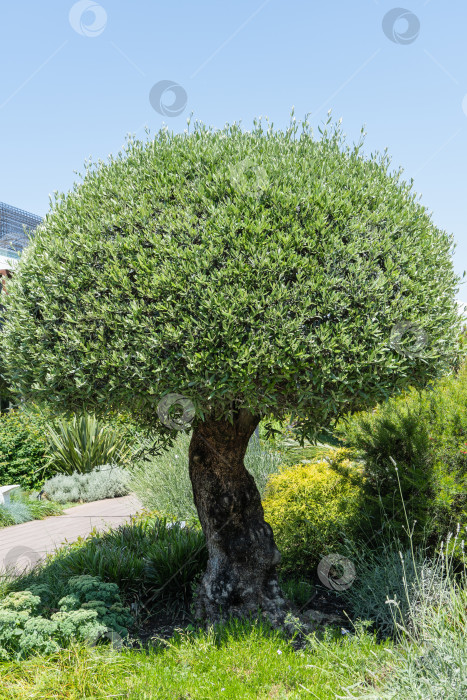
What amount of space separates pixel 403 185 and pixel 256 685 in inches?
145

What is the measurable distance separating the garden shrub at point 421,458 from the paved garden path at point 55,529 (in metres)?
3.85

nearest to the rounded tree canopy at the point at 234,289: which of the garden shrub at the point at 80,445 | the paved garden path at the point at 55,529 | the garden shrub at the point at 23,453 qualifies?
the paved garden path at the point at 55,529

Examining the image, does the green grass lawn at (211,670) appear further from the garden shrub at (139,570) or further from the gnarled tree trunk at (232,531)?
the garden shrub at (139,570)

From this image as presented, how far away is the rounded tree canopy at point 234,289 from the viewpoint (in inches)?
131

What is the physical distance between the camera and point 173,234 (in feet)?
11.5

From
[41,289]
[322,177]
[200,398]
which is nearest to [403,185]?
[322,177]

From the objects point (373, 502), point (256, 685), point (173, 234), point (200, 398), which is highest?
point (173, 234)

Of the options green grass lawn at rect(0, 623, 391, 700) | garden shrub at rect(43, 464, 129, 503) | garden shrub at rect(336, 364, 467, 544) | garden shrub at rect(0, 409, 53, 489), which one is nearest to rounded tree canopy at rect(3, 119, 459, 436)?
garden shrub at rect(336, 364, 467, 544)

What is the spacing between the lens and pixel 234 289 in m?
3.32

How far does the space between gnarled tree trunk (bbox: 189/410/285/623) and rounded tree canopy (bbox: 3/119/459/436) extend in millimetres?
857

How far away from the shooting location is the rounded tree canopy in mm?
3320

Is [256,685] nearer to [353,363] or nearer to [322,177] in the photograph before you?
[353,363]

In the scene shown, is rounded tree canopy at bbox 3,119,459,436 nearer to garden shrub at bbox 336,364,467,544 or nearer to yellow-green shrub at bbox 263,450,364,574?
garden shrub at bbox 336,364,467,544

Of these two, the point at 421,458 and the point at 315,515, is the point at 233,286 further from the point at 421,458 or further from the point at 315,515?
the point at 315,515
